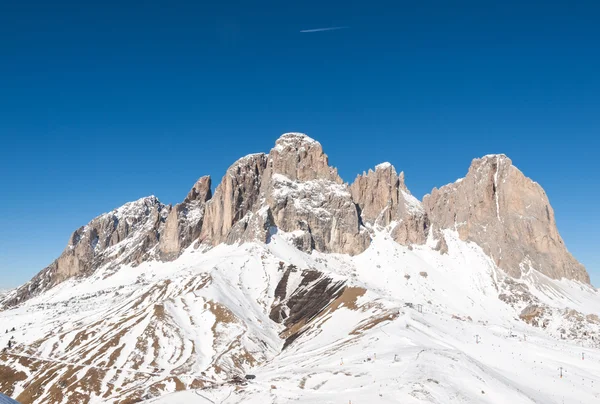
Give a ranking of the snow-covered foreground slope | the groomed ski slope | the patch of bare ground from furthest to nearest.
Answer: the patch of bare ground
the snow-covered foreground slope
the groomed ski slope

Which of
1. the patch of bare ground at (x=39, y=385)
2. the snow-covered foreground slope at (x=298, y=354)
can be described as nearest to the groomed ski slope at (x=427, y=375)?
the snow-covered foreground slope at (x=298, y=354)

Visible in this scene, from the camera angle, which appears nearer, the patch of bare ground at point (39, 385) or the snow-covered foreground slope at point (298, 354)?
the snow-covered foreground slope at point (298, 354)

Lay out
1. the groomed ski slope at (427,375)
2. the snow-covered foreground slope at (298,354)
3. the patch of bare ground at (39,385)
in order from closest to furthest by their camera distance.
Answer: the groomed ski slope at (427,375)
the snow-covered foreground slope at (298,354)
the patch of bare ground at (39,385)

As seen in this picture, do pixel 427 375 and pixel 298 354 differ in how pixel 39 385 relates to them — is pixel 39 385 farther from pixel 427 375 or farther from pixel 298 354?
pixel 427 375

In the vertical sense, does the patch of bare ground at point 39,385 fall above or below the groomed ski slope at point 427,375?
below

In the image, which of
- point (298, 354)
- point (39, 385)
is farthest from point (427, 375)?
point (39, 385)

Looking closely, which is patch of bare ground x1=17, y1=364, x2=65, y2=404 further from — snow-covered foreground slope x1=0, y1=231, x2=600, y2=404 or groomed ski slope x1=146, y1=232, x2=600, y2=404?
groomed ski slope x1=146, y1=232, x2=600, y2=404

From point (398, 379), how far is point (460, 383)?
7.95m

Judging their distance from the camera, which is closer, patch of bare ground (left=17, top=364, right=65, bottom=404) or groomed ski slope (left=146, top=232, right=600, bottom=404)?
groomed ski slope (left=146, top=232, right=600, bottom=404)

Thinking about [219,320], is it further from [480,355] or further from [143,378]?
[480,355]

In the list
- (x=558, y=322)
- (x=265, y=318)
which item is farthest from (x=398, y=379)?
(x=558, y=322)

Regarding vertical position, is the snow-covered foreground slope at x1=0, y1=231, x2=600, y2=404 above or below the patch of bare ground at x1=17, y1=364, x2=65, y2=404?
above

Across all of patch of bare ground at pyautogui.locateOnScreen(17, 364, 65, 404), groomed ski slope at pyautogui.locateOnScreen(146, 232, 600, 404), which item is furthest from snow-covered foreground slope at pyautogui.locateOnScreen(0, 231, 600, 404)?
patch of bare ground at pyautogui.locateOnScreen(17, 364, 65, 404)

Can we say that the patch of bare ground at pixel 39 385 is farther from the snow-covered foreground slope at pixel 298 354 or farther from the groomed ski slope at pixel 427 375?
the groomed ski slope at pixel 427 375
